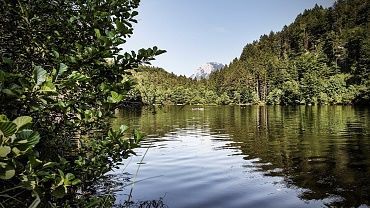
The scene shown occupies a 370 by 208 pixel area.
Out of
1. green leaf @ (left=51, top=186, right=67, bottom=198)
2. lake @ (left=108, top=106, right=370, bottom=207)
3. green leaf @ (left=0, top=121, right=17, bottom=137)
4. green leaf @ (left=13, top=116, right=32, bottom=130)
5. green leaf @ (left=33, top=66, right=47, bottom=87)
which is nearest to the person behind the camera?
green leaf @ (left=0, top=121, right=17, bottom=137)

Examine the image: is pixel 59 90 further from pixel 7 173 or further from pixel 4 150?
pixel 4 150

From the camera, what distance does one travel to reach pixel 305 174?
19.4 meters

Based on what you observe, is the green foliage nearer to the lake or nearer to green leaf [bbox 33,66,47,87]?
green leaf [bbox 33,66,47,87]

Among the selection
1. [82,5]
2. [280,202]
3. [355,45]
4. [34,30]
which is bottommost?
[280,202]

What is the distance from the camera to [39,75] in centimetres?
268

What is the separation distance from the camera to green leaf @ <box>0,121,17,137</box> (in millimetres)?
2115

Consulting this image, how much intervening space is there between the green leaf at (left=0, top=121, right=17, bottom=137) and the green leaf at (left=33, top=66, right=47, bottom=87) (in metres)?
0.61

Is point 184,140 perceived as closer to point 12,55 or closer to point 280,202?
point 280,202

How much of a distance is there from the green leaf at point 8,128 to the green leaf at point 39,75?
2.01ft

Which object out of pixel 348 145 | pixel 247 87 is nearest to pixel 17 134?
pixel 348 145

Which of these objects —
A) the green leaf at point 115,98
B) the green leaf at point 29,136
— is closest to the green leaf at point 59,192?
the green leaf at point 29,136

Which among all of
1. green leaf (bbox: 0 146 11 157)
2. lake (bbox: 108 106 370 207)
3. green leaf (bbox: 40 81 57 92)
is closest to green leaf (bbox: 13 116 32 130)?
green leaf (bbox: 0 146 11 157)

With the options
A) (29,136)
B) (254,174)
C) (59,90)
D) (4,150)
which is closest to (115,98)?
(59,90)

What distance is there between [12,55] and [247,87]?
193m
